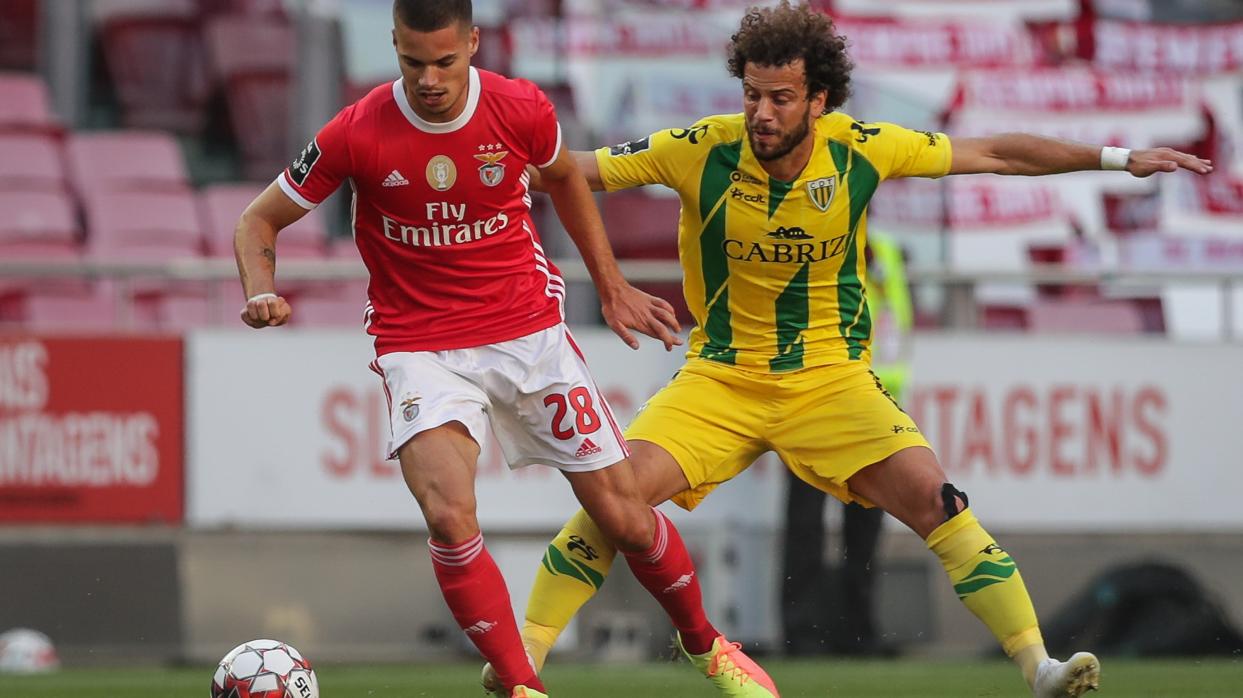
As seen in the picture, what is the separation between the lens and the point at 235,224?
13.5m

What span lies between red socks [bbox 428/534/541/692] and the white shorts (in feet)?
→ 1.20

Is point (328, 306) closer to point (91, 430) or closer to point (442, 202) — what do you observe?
point (91, 430)

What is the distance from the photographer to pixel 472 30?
630cm

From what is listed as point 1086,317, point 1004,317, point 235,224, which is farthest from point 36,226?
point 1086,317

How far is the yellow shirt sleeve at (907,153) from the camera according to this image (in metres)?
7.06

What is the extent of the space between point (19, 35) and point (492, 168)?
9.80m

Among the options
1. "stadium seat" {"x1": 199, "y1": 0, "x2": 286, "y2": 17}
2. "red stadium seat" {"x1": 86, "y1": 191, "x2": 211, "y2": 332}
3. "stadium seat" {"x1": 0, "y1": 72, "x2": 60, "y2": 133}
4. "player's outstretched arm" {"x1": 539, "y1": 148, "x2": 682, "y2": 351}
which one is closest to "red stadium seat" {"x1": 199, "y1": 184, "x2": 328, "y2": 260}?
"red stadium seat" {"x1": 86, "y1": 191, "x2": 211, "y2": 332}

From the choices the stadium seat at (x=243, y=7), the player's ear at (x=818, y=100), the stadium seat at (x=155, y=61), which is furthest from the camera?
the stadium seat at (x=243, y=7)

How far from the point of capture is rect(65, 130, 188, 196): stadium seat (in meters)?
13.9

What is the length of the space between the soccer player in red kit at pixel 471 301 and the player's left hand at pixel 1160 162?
1.68m

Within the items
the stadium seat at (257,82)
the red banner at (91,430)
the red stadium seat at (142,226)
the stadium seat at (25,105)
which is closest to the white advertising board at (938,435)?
the red banner at (91,430)

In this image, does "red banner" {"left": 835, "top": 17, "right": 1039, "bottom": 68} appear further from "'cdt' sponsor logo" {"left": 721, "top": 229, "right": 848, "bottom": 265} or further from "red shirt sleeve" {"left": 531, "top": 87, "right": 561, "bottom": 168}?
"red shirt sleeve" {"left": 531, "top": 87, "right": 561, "bottom": 168}

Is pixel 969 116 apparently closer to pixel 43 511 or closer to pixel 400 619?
pixel 400 619

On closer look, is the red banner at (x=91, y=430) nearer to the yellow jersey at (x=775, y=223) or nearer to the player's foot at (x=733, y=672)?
the yellow jersey at (x=775, y=223)
